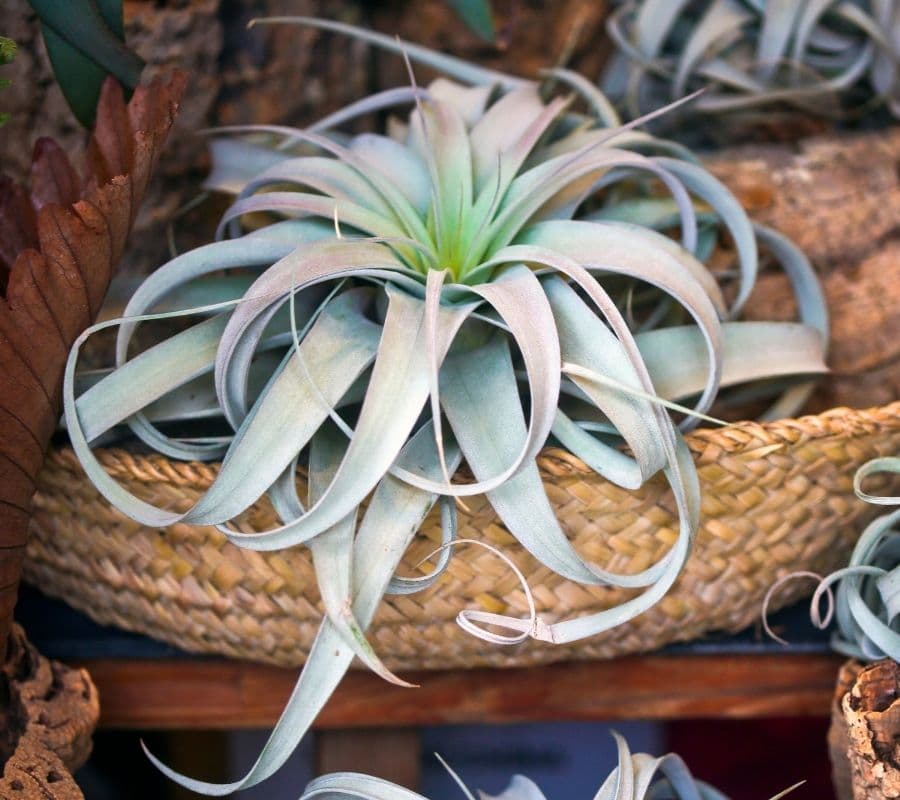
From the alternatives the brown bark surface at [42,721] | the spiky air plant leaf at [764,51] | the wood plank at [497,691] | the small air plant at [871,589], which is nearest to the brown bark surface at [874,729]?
the small air plant at [871,589]

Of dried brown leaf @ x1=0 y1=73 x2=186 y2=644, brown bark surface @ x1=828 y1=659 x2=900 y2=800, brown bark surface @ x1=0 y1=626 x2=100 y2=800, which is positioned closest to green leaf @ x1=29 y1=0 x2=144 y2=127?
dried brown leaf @ x1=0 y1=73 x2=186 y2=644

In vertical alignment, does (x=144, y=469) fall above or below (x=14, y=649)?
above

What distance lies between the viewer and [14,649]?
635 millimetres

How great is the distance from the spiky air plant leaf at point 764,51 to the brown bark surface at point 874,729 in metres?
0.54

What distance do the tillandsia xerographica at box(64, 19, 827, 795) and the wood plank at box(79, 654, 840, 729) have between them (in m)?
0.17

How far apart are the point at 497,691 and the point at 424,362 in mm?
300

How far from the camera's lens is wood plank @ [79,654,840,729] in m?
0.73

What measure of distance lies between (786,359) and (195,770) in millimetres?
639

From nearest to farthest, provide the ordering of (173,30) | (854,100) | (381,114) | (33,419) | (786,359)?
(33,419), (786,359), (173,30), (854,100), (381,114)

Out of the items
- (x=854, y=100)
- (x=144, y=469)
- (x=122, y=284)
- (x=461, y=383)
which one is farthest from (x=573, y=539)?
(x=854, y=100)

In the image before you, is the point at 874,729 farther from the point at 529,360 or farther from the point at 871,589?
the point at 529,360

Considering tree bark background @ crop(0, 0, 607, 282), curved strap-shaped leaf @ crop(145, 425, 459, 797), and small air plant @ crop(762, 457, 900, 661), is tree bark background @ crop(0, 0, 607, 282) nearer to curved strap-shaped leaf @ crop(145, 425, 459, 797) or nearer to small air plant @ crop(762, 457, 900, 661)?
curved strap-shaped leaf @ crop(145, 425, 459, 797)

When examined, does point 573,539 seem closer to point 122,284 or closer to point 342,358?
point 342,358

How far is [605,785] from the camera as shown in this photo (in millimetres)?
572
